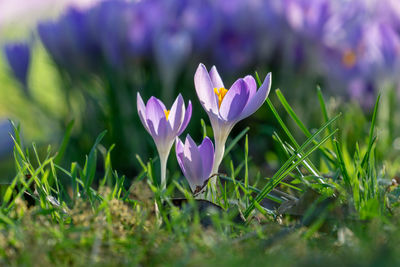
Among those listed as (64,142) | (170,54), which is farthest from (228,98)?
(170,54)

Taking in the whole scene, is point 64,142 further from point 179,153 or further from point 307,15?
point 307,15

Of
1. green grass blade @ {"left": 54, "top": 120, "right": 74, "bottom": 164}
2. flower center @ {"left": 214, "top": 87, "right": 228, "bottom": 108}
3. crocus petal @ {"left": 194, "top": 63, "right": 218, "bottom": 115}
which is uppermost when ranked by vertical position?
crocus petal @ {"left": 194, "top": 63, "right": 218, "bottom": 115}

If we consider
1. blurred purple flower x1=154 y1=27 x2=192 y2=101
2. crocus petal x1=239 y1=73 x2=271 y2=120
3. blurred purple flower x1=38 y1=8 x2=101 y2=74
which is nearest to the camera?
crocus petal x1=239 y1=73 x2=271 y2=120

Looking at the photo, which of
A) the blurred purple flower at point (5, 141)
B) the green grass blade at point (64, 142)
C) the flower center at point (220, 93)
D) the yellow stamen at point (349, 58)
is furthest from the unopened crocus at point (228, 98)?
the yellow stamen at point (349, 58)

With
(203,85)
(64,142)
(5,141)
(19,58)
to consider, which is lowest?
(5,141)

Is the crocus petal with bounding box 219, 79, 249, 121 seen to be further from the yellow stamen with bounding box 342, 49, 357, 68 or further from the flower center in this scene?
the yellow stamen with bounding box 342, 49, 357, 68

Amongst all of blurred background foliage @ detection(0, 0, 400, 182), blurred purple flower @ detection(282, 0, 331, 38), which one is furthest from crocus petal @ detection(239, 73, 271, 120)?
blurred purple flower @ detection(282, 0, 331, 38)
